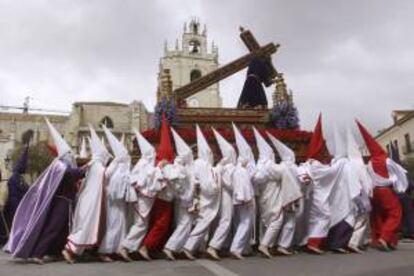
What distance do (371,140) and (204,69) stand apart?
6888cm

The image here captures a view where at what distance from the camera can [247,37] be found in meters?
15.7

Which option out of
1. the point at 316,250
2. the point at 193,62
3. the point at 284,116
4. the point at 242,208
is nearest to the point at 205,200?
the point at 242,208

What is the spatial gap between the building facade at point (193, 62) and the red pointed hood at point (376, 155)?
6343cm

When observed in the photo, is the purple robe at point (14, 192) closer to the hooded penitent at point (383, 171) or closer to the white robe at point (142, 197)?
the white robe at point (142, 197)

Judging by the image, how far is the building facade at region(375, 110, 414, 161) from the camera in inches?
1665

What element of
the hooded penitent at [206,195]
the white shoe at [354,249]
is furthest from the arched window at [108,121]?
the white shoe at [354,249]

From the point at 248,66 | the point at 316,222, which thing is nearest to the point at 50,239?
the point at 316,222

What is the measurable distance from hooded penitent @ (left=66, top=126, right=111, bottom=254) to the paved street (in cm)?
32

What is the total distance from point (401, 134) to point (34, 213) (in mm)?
42380

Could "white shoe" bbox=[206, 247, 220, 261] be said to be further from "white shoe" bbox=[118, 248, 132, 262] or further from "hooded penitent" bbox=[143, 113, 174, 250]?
"white shoe" bbox=[118, 248, 132, 262]

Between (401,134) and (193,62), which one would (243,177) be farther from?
(193,62)

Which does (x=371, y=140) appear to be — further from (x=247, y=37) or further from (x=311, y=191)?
(x=247, y=37)

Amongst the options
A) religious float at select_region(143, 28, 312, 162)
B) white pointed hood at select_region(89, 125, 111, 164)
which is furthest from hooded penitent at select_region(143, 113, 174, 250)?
religious float at select_region(143, 28, 312, 162)

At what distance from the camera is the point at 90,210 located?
7.30 m
